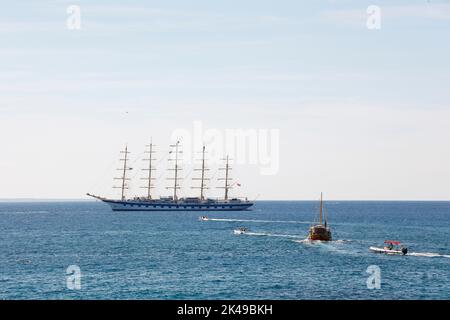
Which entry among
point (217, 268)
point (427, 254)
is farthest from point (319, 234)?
point (217, 268)

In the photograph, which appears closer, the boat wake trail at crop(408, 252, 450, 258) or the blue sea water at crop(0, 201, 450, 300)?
the blue sea water at crop(0, 201, 450, 300)

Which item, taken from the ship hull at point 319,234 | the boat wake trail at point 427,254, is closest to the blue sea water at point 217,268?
the boat wake trail at point 427,254

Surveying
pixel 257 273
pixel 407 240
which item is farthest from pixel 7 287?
pixel 407 240

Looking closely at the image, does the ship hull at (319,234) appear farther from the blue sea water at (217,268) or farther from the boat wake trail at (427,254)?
the boat wake trail at (427,254)

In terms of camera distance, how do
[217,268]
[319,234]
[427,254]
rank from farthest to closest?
[319,234]
[427,254]
[217,268]

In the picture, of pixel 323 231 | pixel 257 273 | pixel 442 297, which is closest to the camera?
pixel 442 297

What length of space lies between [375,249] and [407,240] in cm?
3038

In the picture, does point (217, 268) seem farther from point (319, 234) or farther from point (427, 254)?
point (319, 234)

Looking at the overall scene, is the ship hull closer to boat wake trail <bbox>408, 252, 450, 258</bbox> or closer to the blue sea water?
the blue sea water

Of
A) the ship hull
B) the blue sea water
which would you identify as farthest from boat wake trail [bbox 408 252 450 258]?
the ship hull
